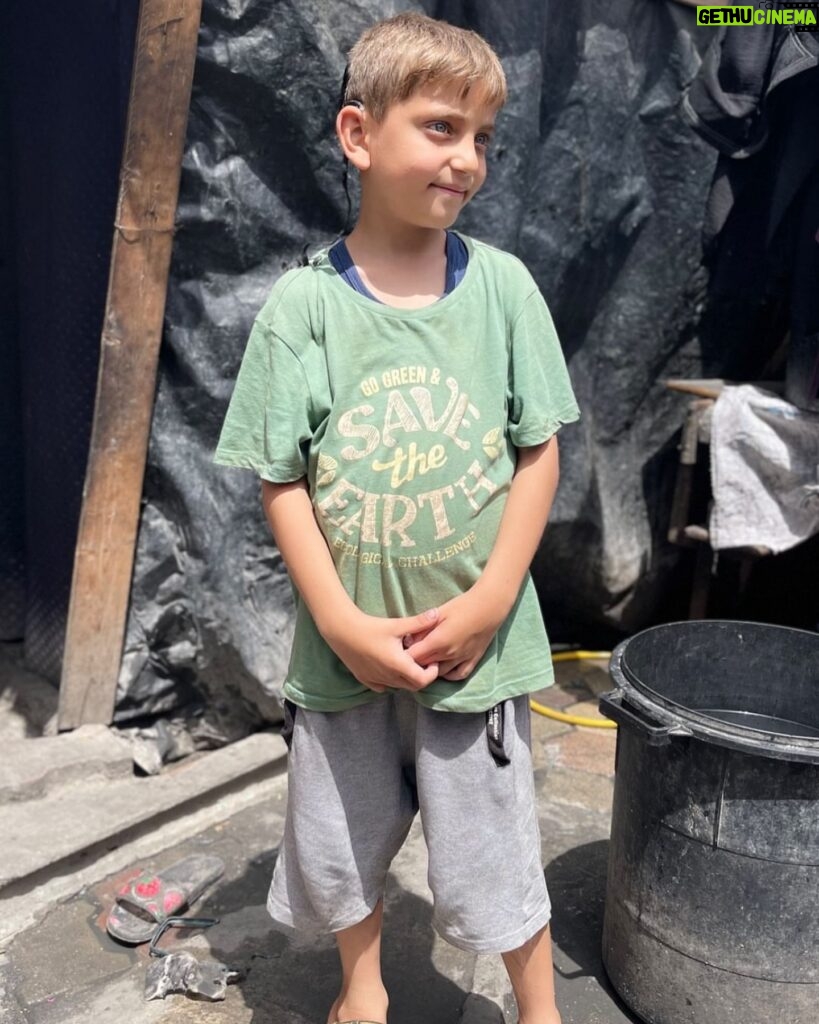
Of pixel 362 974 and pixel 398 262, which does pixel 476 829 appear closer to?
pixel 362 974

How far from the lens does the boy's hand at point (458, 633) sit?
177 cm

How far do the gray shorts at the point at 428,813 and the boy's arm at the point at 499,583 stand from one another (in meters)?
0.14

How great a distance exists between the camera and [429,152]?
1.73 m

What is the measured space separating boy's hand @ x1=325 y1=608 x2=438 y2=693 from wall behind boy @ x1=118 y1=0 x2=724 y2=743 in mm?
1387

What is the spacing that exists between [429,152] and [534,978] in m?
1.50

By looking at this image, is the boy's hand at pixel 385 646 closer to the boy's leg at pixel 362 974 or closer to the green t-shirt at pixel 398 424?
the green t-shirt at pixel 398 424

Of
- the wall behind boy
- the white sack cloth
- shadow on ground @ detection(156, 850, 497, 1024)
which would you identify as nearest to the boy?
shadow on ground @ detection(156, 850, 497, 1024)

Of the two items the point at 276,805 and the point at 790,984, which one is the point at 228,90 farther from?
the point at 790,984

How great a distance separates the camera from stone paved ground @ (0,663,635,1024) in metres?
2.29

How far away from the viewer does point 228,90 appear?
280 cm

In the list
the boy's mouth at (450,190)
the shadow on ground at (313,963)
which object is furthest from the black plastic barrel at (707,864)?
the boy's mouth at (450,190)

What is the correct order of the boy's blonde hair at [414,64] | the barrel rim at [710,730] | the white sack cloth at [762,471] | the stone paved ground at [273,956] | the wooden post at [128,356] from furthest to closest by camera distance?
the white sack cloth at [762,471]
the wooden post at [128,356]
the stone paved ground at [273,956]
the barrel rim at [710,730]
the boy's blonde hair at [414,64]

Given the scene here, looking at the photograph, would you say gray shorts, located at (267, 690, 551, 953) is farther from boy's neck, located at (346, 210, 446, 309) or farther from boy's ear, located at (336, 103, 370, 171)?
boy's ear, located at (336, 103, 370, 171)

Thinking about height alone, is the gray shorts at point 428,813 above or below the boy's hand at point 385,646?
below
